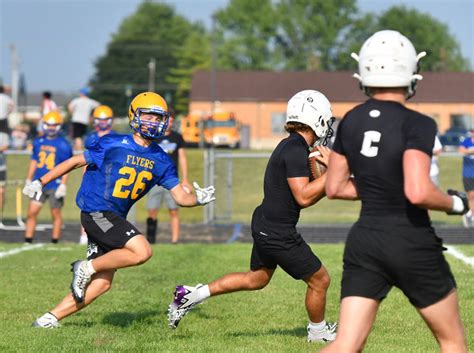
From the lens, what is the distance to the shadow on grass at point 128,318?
8.47 meters

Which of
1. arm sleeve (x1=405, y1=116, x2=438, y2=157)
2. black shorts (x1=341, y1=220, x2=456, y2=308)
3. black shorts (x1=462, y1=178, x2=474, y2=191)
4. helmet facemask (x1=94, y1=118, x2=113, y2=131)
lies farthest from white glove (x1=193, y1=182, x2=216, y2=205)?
black shorts (x1=462, y1=178, x2=474, y2=191)

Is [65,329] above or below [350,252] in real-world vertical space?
below

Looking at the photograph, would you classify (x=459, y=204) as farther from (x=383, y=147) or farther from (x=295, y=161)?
(x=295, y=161)

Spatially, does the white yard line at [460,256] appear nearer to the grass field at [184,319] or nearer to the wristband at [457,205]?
the grass field at [184,319]

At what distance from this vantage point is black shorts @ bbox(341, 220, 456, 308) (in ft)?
16.9

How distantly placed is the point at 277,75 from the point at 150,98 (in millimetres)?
62079

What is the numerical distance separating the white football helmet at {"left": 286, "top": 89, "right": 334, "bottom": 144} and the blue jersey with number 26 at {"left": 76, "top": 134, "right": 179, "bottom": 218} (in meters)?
1.31

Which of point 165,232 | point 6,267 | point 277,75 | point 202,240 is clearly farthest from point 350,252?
point 277,75

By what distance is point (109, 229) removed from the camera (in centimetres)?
787

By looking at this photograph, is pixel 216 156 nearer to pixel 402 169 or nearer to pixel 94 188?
pixel 94 188

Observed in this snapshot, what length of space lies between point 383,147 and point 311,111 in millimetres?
2057

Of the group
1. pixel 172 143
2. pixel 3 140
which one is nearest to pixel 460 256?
pixel 172 143

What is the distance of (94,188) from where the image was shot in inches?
314

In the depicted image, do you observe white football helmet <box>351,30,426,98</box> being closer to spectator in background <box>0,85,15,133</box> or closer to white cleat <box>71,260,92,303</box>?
white cleat <box>71,260,92,303</box>
